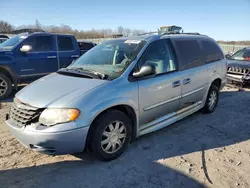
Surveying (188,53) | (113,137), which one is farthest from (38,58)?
(113,137)

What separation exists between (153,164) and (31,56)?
5578 mm

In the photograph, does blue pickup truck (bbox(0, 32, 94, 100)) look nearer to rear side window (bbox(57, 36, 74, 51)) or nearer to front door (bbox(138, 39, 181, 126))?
rear side window (bbox(57, 36, 74, 51))

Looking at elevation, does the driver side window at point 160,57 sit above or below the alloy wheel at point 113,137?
above

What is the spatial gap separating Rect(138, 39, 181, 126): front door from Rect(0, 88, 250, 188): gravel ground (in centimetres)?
53

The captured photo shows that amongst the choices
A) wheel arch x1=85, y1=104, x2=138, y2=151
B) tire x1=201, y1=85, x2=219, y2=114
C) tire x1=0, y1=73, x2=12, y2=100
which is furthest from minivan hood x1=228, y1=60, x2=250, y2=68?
tire x1=0, y1=73, x2=12, y2=100

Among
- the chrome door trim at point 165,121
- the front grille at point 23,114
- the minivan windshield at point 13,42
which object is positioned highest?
the minivan windshield at point 13,42

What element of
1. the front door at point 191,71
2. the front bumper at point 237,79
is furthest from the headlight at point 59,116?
the front bumper at point 237,79

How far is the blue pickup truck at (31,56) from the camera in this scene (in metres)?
6.71

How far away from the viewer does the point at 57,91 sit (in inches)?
122

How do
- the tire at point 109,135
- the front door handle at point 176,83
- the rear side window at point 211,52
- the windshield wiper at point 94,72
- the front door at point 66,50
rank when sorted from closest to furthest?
the tire at point 109,135
the windshield wiper at point 94,72
the front door handle at point 176,83
the rear side window at point 211,52
the front door at point 66,50

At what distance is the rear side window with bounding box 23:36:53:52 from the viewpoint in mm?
7304

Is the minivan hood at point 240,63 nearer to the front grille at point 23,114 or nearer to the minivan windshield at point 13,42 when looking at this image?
the minivan windshield at point 13,42

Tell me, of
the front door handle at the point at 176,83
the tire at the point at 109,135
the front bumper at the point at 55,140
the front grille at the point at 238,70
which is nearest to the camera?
the front bumper at the point at 55,140

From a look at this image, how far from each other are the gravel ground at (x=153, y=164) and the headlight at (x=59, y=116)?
2.45ft
